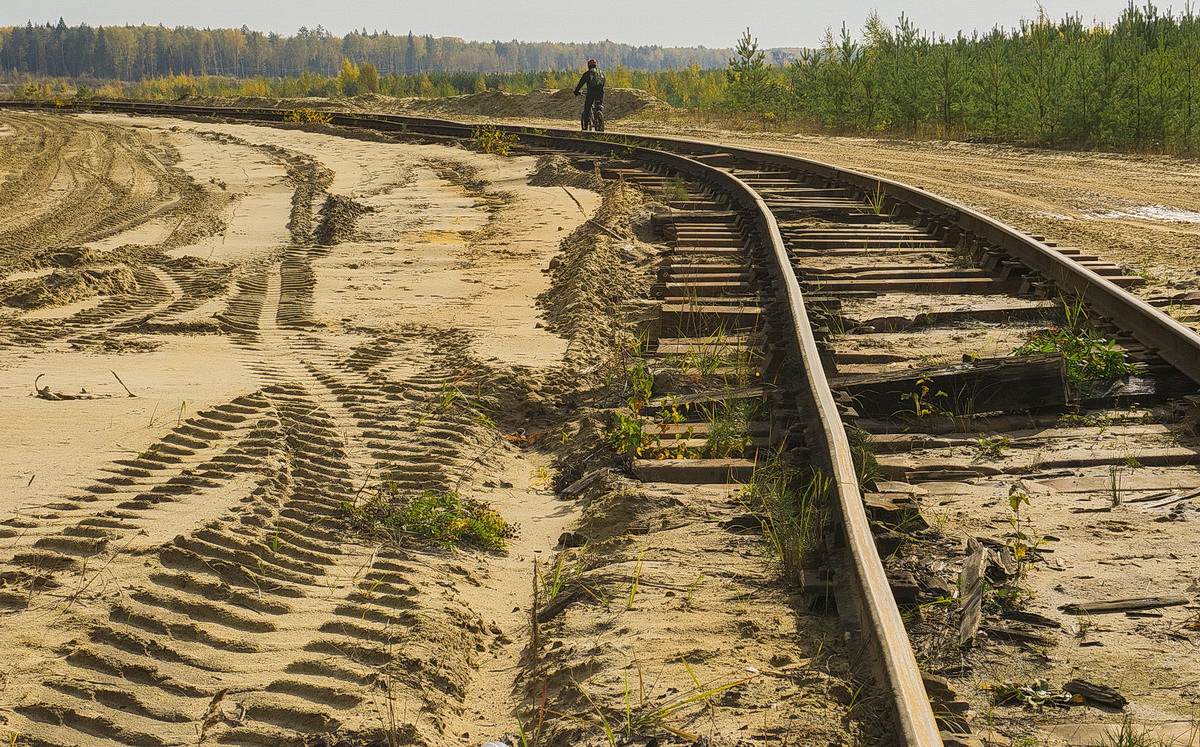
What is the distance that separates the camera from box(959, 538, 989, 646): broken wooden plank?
10.2ft

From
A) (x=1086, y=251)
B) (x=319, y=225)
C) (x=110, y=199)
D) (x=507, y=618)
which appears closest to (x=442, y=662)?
(x=507, y=618)

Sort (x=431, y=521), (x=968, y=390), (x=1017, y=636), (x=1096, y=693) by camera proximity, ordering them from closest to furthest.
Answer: (x=1096, y=693) → (x=1017, y=636) → (x=431, y=521) → (x=968, y=390)

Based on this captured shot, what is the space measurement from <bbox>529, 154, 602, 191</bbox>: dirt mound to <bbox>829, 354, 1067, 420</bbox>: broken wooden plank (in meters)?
9.25

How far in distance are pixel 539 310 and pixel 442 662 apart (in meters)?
4.77

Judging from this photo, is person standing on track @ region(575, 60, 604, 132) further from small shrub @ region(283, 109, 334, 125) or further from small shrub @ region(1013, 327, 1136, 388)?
small shrub @ region(1013, 327, 1136, 388)

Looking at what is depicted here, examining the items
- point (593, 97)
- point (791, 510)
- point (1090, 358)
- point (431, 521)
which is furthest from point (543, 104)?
point (791, 510)

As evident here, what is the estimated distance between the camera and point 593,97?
73.8 ft

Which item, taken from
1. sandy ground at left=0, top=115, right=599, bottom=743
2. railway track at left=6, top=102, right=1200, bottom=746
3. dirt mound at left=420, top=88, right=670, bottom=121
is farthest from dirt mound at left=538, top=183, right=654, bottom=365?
dirt mound at left=420, top=88, right=670, bottom=121

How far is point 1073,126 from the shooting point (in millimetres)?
17875

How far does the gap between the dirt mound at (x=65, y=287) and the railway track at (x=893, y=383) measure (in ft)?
3.56

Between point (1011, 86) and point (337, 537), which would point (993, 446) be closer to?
point (337, 537)

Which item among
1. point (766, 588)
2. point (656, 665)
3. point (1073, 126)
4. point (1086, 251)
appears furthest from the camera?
point (1073, 126)

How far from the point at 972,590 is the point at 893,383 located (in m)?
1.88

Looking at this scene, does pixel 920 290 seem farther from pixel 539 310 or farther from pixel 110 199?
pixel 110 199
